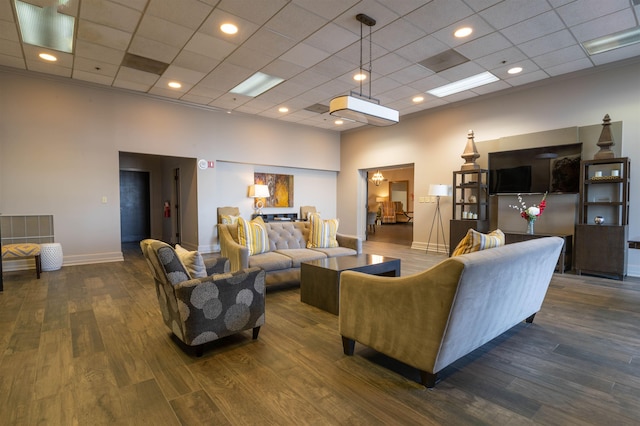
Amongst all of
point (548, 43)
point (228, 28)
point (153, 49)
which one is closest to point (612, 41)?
point (548, 43)

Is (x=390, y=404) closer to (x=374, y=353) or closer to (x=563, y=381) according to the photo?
(x=374, y=353)

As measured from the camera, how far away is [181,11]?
3.65 m

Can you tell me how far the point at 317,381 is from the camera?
6.96ft

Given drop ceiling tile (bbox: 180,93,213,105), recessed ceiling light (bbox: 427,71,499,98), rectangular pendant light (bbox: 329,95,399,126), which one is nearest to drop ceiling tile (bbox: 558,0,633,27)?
recessed ceiling light (bbox: 427,71,499,98)

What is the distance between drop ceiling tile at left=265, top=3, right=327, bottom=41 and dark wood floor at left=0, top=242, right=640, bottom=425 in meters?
3.37

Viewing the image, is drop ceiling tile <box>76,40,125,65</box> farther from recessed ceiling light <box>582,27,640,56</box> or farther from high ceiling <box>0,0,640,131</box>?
recessed ceiling light <box>582,27,640,56</box>

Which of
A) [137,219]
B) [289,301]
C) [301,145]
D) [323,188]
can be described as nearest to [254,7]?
[289,301]

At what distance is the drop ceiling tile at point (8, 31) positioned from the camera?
3.96 metres

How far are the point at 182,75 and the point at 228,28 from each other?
1971mm

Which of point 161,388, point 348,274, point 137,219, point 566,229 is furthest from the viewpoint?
point 137,219

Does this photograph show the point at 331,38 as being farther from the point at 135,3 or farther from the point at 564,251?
the point at 564,251

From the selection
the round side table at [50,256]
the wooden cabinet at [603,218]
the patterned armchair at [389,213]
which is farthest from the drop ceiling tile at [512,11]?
the patterned armchair at [389,213]

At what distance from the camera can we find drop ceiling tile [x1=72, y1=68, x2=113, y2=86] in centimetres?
545

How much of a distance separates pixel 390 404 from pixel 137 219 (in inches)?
364
